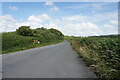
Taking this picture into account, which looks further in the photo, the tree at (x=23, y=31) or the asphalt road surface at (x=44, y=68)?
the tree at (x=23, y=31)

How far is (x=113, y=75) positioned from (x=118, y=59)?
1100mm

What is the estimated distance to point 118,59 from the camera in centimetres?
722

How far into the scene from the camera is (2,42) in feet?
73.9

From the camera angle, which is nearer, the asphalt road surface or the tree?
the asphalt road surface

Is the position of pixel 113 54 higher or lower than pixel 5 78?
higher

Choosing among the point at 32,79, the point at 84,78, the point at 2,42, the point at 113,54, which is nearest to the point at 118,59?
the point at 113,54

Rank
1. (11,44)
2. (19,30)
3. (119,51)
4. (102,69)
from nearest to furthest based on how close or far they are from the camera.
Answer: (102,69)
(119,51)
(11,44)
(19,30)

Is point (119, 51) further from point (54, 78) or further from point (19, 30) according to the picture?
point (19, 30)

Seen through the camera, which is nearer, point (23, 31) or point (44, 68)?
point (44, 68)

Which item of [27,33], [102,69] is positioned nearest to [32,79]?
[102,69]

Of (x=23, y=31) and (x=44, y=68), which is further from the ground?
(x=44, y=68)

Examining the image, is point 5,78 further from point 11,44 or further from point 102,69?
point 11,44

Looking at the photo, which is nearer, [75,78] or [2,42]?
[75,78]

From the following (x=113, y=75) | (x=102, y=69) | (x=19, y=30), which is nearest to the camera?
(x=113, y=75)
